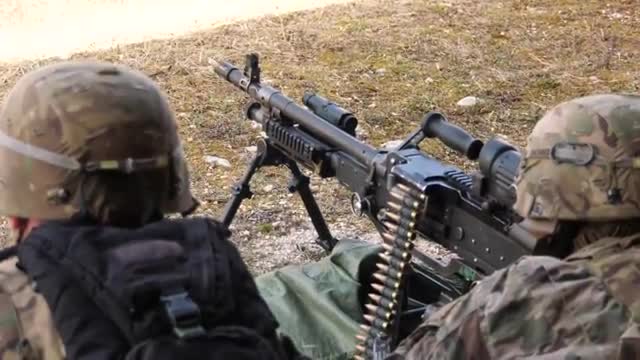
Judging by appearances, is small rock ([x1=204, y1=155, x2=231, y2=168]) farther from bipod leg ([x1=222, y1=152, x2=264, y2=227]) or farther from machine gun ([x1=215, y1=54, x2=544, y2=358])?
machine gun ([x1=215, y1=54, x2=544, y2=358])

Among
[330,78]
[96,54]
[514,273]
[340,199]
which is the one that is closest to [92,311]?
[514,273]

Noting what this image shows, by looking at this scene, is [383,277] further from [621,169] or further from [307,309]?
[621,169]

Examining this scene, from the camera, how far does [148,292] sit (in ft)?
6.68

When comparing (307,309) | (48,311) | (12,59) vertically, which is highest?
(48,311)

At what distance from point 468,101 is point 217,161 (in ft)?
6.38

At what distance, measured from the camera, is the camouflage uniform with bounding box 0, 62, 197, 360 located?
229cm

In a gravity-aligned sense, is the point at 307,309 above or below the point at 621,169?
below

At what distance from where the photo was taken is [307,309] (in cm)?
456

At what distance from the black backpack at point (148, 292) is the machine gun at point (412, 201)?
1535mm

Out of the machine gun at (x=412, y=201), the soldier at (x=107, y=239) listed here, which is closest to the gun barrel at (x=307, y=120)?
the machine gun at (x=412, y=201)

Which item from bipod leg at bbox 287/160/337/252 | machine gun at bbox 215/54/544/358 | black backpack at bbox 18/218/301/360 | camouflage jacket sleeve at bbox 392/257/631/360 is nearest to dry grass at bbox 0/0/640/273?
bipod leg at bbox 287/160/337/252

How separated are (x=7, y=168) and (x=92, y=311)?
51cm

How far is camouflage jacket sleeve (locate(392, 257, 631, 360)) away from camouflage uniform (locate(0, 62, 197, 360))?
84cm

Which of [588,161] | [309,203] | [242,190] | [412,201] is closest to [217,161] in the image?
[242,190]
